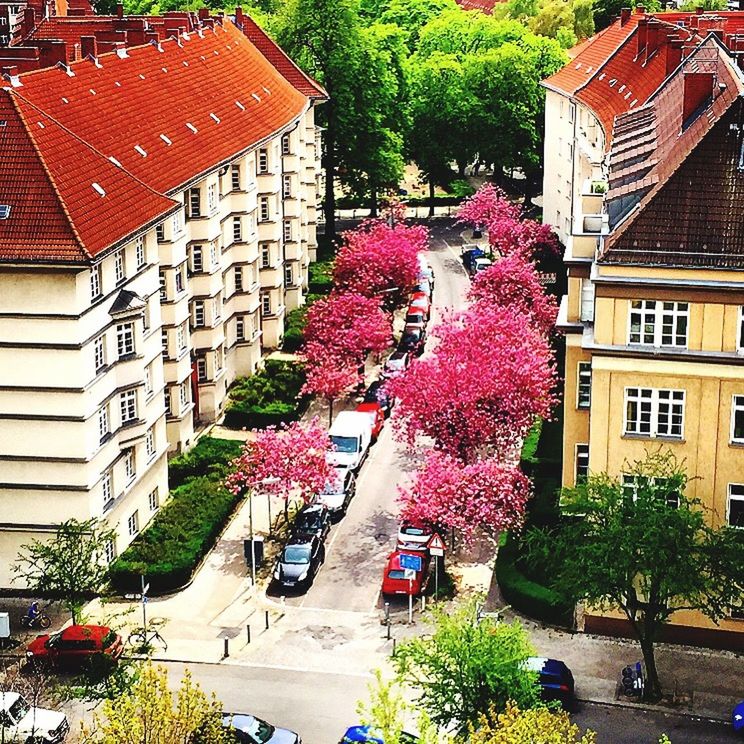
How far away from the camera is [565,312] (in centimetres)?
5341

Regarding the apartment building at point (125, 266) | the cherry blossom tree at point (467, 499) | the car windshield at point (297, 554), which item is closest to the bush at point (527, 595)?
the cherry blossom tree at point (467, 499)

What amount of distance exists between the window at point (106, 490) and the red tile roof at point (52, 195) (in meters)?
9.36

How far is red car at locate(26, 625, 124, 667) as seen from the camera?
158ft

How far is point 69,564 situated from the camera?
50000mm

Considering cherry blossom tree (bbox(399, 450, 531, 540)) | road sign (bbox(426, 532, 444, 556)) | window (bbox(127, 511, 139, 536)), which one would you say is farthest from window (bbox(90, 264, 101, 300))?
road sign (bbox(426, 532, 444, 556))

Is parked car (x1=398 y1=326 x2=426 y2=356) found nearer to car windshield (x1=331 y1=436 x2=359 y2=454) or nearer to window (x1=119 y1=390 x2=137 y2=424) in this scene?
car windshield (x1=331 y1=436 x2=359 y2=454)

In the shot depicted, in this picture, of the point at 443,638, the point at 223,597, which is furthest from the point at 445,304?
the point at 443,638

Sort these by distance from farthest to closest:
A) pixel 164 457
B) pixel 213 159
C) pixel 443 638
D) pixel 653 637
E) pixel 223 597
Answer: pixel 213 159 < pixel 164 457 < pixel 223 597 < pixel 653 637 < pixel 443 638

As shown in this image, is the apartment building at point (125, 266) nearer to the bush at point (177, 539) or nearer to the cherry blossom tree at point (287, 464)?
the bush at point (177, 539)

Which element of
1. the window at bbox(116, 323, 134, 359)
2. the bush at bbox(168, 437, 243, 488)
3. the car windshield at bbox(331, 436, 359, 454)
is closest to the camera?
the window at bbox(116, 323, 134, 359)

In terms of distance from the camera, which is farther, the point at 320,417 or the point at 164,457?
the point at 320,417

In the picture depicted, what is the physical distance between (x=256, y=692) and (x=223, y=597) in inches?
300

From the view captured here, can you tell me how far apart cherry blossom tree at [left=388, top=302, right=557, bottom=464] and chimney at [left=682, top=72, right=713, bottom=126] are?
1280 centimetres

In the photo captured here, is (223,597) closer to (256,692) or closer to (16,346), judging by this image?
(256,692)
